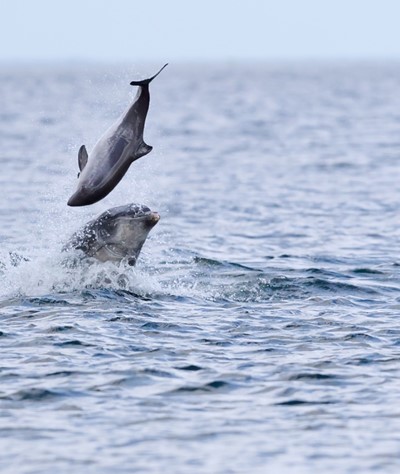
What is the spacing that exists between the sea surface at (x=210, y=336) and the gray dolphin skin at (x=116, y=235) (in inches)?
8.1

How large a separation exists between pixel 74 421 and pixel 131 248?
6062 millimetres

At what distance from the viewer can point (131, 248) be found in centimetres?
1912

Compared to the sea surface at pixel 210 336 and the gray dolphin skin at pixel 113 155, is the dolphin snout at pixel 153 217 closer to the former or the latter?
the sea surface at pixel 210 336

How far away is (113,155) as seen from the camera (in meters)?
17.4

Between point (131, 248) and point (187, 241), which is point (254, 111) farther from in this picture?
point (131, 248)

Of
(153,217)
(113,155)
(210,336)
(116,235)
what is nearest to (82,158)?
(113,155)

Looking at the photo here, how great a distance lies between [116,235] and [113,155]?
1.98m

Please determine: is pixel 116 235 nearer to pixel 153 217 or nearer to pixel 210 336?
pixel 153 217

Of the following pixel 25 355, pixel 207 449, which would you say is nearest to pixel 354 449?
pixel 207 449

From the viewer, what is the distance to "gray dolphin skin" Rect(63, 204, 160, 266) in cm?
1878

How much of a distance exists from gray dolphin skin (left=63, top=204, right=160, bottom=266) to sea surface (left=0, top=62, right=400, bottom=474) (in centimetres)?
21

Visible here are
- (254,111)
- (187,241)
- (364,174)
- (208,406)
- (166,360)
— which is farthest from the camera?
(254,111)

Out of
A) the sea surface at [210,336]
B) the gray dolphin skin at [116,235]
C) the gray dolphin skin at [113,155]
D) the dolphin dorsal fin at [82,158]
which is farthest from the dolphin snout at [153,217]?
the dolphin dorsal fin at [82,158]

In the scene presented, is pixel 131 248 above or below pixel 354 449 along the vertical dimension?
above
